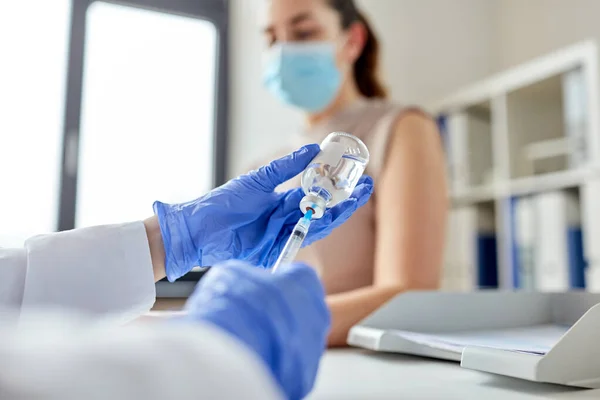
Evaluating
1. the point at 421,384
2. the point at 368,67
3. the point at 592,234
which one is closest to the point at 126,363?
the point at 421,384

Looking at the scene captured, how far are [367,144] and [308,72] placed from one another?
0.35m

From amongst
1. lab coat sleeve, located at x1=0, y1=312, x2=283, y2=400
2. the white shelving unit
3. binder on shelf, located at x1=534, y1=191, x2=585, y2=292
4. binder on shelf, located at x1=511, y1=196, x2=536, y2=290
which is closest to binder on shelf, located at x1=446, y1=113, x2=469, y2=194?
the white shelving unit

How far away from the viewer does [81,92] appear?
2.28 m

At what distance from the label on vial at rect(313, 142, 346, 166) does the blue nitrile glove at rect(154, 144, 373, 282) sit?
13 millimetres

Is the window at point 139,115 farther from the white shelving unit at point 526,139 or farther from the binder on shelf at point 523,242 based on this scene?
the binder on shelf at point 523,242

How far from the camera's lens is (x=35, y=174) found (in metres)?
2.19

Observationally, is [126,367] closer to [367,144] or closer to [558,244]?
[367,144]

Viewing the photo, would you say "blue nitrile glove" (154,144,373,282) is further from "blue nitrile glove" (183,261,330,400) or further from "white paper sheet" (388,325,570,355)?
"blue nitrile glove" (183,261,330,400)

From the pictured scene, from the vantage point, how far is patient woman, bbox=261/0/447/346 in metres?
1.18

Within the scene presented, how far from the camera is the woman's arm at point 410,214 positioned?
1.17m

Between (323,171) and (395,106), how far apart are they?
2.59 feet

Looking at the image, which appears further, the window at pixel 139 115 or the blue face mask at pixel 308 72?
the window at pixel 139 115

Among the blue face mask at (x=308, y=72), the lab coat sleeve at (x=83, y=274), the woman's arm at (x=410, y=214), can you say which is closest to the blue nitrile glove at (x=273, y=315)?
the lab coat sleeve at (x=83, y=274)

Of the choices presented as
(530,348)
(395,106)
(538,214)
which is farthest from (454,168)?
(530,348)
